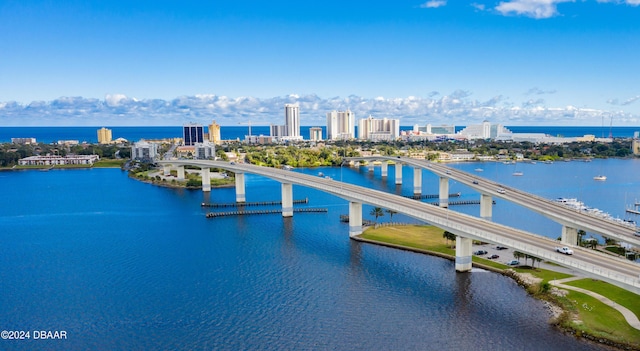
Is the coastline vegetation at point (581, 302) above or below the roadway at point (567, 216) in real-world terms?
below

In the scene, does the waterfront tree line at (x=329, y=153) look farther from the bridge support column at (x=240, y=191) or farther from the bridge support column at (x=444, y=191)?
the bridge support column at (x=444, y=191)

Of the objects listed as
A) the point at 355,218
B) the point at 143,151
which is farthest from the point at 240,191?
the point at 143,151

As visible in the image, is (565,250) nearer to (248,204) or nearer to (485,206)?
(485,206)

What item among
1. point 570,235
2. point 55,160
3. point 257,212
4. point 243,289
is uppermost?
point 55,160

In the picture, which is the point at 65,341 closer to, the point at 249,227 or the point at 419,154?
the point at 249,227

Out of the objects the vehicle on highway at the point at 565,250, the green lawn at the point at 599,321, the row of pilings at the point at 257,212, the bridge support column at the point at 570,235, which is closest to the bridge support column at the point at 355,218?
the row of pilings at the point at 257,212

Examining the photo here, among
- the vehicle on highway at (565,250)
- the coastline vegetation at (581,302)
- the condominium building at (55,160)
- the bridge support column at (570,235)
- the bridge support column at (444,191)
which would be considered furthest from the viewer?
the condominium building at (55,160)
